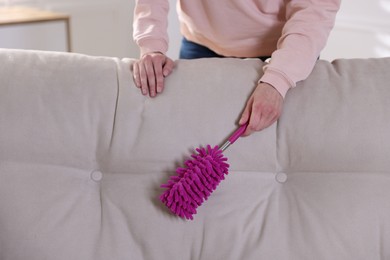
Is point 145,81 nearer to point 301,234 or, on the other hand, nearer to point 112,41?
point 301,234

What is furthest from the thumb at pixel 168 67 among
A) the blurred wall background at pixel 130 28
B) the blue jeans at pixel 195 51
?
the blurred wall background at pixel 130 28

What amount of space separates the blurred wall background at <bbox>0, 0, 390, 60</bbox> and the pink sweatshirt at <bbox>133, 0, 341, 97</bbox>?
3.36 feet

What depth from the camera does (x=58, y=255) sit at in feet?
3.37

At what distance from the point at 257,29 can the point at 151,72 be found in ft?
1.27

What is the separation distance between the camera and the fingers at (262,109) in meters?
1.05

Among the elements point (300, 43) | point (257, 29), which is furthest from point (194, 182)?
point (257, 29)

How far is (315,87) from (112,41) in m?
2.20

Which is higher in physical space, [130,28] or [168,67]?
[168,67]

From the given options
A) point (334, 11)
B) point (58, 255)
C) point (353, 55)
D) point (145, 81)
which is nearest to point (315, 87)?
point (334, 11)

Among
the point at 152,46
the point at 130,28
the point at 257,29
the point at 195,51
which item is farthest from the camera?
the point at 130,28

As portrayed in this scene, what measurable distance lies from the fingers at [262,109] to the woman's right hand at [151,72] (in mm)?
181

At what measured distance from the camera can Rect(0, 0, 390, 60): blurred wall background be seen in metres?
2.25

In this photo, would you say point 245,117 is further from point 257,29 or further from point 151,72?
point 257,29

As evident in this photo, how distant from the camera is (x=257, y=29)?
4.50 feet
